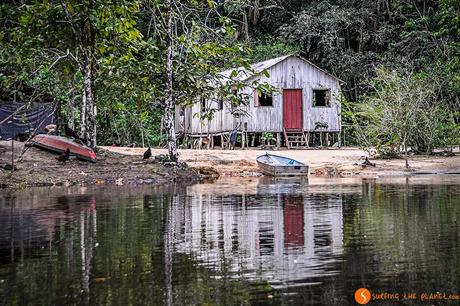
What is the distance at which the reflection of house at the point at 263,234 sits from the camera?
17.6 ft

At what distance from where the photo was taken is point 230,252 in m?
6.12

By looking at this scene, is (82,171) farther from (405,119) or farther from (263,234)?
(405,119)

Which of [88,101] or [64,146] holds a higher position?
[88,101]

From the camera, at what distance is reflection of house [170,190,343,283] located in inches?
211

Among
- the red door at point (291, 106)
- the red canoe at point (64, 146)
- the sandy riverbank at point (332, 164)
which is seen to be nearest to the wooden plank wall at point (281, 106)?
the red door at point (291, 106)

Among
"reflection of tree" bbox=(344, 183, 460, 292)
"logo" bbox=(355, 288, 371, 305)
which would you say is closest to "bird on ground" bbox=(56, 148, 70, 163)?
"reflection of tree" bbox=(344, 183, 460, 292)

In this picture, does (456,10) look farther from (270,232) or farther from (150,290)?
(150,290)

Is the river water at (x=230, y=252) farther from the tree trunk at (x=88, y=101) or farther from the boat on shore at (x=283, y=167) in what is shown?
the boat on shore at (x=283, y=167)

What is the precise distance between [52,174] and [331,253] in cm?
1380

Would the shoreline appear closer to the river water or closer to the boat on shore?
the boat on shore

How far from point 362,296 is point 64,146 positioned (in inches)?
659

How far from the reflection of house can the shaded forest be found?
4.22 meters

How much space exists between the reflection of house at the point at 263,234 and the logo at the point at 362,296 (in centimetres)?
61

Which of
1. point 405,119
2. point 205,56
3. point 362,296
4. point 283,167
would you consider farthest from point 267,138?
point 362,296
